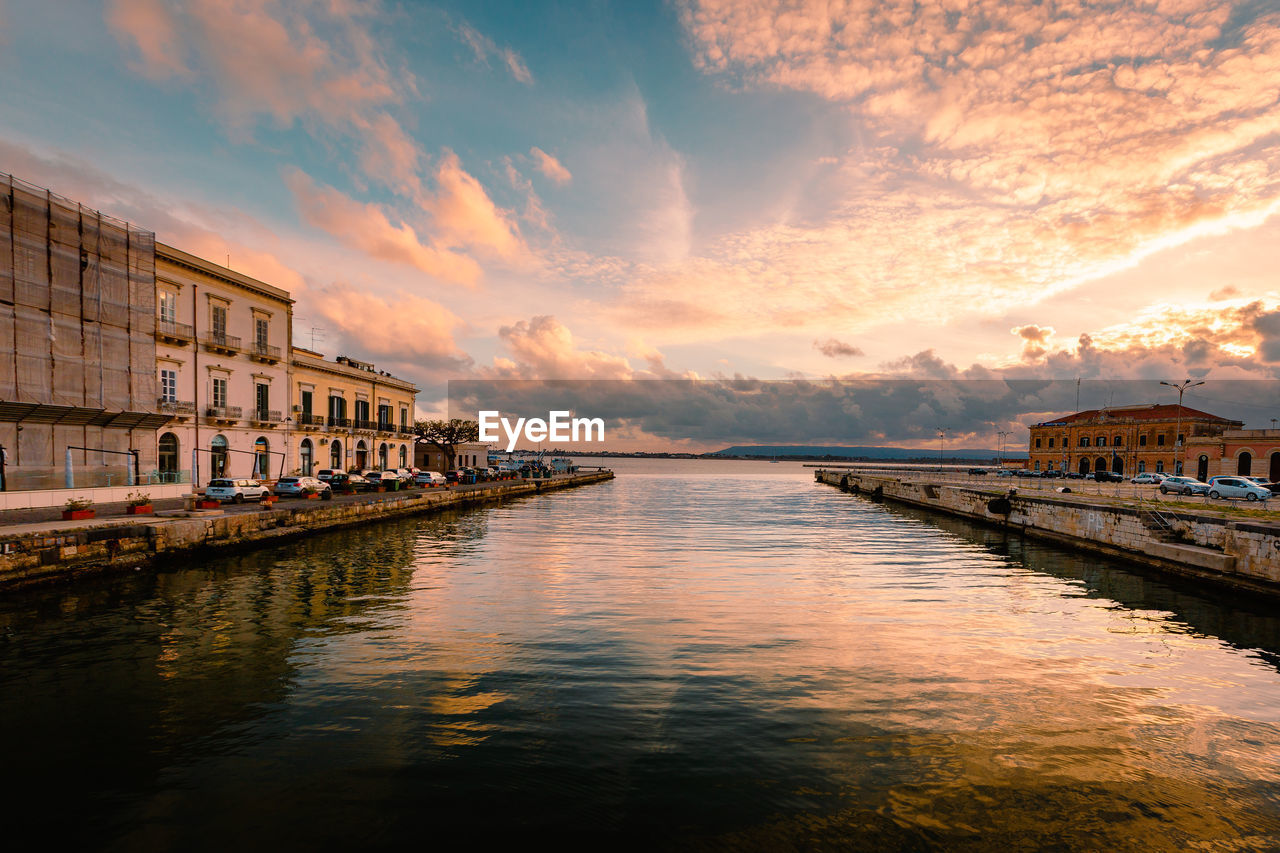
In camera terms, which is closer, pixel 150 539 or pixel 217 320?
pixel 150 539

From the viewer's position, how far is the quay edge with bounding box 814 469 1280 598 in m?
19.1

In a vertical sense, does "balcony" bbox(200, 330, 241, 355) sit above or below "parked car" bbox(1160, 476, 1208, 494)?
above

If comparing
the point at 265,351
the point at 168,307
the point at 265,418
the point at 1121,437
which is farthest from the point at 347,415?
the point at 1121,437

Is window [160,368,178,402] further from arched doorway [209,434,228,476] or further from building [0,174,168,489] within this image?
arched doorway [209,434,228,476]

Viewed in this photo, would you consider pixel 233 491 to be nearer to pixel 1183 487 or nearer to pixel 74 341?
pixel 74 341

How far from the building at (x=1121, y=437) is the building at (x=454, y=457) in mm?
92218

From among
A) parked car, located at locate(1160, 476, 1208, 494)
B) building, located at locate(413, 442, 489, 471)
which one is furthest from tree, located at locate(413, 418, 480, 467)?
parked car, located at locate(1160, 476, 1208, 494)

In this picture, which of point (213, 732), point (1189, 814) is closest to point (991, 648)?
point (1189, 814)

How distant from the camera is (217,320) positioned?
43.4 metres

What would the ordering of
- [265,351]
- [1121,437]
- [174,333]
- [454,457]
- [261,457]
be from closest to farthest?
[174,333] < [265,351] < [261,457] < [454,457] < [1121,437]

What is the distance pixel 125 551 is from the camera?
20250 mm

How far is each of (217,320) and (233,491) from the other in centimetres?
1694

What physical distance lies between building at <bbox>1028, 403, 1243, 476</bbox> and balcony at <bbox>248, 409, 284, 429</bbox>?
335 feet

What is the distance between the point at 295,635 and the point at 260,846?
835 centimetres
